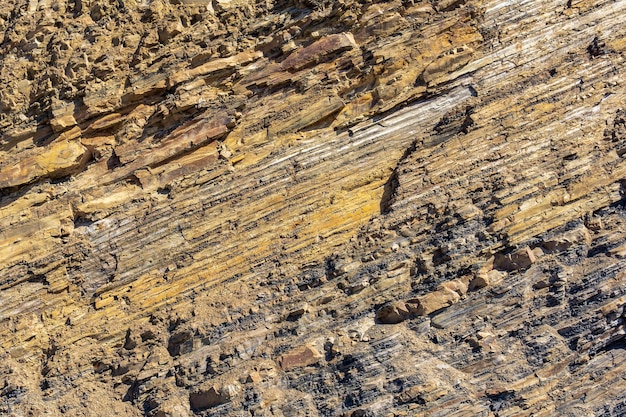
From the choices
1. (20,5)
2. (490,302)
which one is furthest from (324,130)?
(20,5)

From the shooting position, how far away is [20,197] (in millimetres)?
9352

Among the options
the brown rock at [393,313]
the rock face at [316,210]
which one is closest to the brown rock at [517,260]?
the rock face at [316,210]

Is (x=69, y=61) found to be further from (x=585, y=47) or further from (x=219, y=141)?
(x=585, y=47)

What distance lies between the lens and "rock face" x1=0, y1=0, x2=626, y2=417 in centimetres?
760

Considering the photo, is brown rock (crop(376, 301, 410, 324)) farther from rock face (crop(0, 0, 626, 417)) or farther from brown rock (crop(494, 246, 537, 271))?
brown rock (crop(494, 246, 537, 271))

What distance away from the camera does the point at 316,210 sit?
855 centimetres

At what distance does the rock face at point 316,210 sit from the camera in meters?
7.60

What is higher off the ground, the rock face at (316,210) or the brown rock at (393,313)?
the rock face at (316,210)

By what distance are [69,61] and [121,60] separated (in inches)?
29.7

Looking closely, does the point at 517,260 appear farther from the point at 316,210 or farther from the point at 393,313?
the point at 316,210

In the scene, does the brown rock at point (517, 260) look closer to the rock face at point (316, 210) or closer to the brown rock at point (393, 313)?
the rock face at point (316, 210)

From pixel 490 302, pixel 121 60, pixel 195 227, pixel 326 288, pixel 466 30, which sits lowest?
pixel 490 302

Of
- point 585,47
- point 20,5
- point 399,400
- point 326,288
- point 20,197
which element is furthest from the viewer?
point 20,5

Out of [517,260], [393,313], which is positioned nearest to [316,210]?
[393,313]
